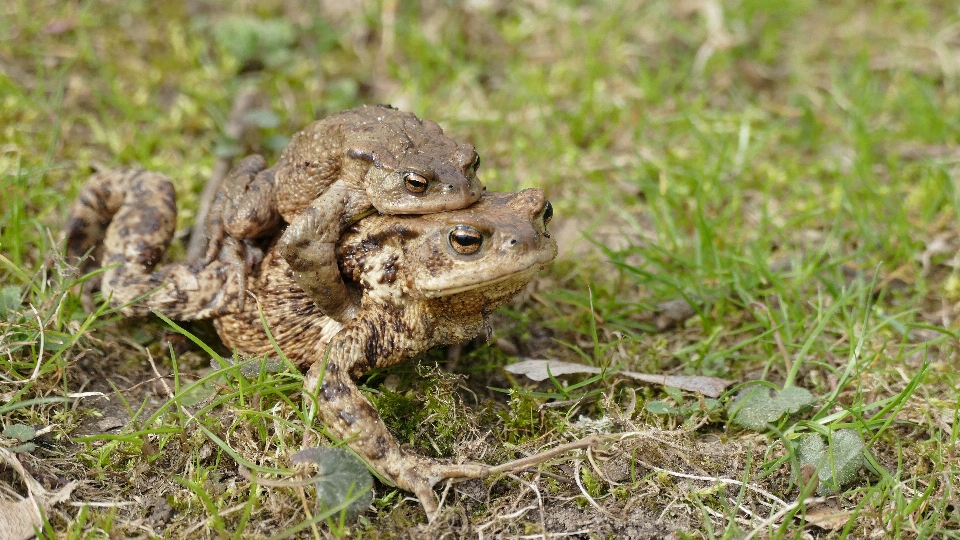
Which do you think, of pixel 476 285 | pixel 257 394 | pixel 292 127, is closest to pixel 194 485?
pixel 257 394

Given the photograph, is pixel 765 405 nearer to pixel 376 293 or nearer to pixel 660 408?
pixel 660 408

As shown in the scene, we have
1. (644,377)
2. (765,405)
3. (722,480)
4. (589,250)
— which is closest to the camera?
(722,480)

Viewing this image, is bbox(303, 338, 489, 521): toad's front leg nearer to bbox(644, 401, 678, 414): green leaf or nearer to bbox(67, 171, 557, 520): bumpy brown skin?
bbox(67, 171, 557, 520): bumpy brown skin

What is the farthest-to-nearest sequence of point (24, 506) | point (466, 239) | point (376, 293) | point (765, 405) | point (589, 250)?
point (589, 250)
point (765, 405)
point (376, 293)
point (466, 239)
point (24, 506)

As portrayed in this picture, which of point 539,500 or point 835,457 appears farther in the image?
point 835,457

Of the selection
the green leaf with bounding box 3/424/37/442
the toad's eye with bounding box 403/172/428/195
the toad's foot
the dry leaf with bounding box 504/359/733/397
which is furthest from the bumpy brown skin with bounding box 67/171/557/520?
the green leaf with bounding box 3/424/37/442

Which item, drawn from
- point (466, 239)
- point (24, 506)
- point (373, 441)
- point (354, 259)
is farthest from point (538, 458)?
point (24, 506)

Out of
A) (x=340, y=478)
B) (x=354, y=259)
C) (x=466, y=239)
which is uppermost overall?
(x=466, y=239)
